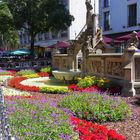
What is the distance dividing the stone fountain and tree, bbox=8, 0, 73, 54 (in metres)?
12.0

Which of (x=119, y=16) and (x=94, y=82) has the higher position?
(x=119, y=16)

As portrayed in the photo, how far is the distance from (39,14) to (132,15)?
35.7ft

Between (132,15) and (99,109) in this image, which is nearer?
(99,109)

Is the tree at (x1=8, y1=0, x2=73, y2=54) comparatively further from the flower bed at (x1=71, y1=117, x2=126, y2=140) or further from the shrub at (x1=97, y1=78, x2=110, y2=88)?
the flower bed at (x1=71, y1=117, x2=126, y2=140)

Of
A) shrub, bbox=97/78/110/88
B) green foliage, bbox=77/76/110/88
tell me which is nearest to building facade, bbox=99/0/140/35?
green foliage, bbox=77/76/110/88

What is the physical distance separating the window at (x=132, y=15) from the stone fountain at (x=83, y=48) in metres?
18.0

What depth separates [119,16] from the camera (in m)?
39.8

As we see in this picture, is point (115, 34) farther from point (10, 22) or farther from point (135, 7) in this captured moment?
point (10, 22)

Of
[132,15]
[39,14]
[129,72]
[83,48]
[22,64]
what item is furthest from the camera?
[132,15]

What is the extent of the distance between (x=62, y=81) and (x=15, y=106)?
36.1ft

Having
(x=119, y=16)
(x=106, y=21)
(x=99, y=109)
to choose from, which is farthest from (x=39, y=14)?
(x=99, y=109)

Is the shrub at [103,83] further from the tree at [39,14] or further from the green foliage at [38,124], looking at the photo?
the tree at [39,14]

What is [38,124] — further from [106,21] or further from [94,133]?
[106,21]

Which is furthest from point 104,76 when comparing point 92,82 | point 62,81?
point 62,81
